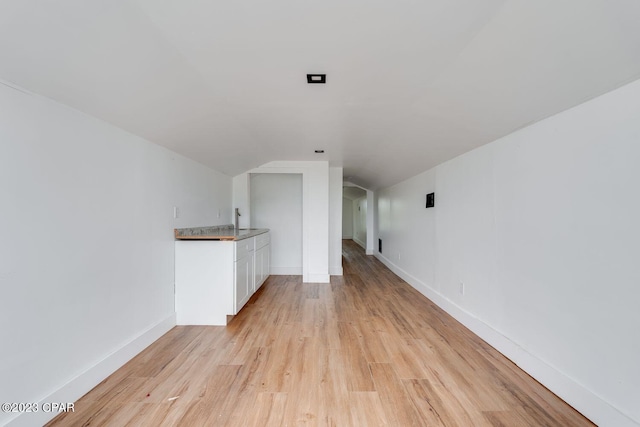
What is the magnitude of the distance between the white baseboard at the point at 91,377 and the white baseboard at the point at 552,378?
2962 millimetres

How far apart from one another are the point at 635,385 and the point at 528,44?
1.72 m

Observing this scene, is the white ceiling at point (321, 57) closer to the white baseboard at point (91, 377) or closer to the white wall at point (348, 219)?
the white baseboard at point (91, 377)

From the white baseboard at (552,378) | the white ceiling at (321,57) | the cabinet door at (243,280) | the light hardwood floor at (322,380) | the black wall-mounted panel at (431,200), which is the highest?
the white ceiling at (321,57)

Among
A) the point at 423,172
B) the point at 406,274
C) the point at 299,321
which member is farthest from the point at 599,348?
the point at 406,274

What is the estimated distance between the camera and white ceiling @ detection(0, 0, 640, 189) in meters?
1.12

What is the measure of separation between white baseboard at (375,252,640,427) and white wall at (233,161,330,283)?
2.22m

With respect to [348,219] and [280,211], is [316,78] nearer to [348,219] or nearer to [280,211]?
[280,211]

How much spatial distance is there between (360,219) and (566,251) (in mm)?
8337

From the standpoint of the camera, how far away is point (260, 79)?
1771mm

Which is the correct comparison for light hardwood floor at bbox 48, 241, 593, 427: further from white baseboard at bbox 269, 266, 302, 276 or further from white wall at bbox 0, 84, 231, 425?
white baseboard at bbox 269, 266, 302, 276

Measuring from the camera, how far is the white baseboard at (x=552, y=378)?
4.49ft

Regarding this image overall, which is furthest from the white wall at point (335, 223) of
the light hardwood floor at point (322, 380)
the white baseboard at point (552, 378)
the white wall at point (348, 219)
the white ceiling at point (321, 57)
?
the white wall at point (348, 219)

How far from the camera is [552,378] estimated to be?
1693mm

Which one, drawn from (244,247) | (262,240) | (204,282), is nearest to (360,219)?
(262,240)
